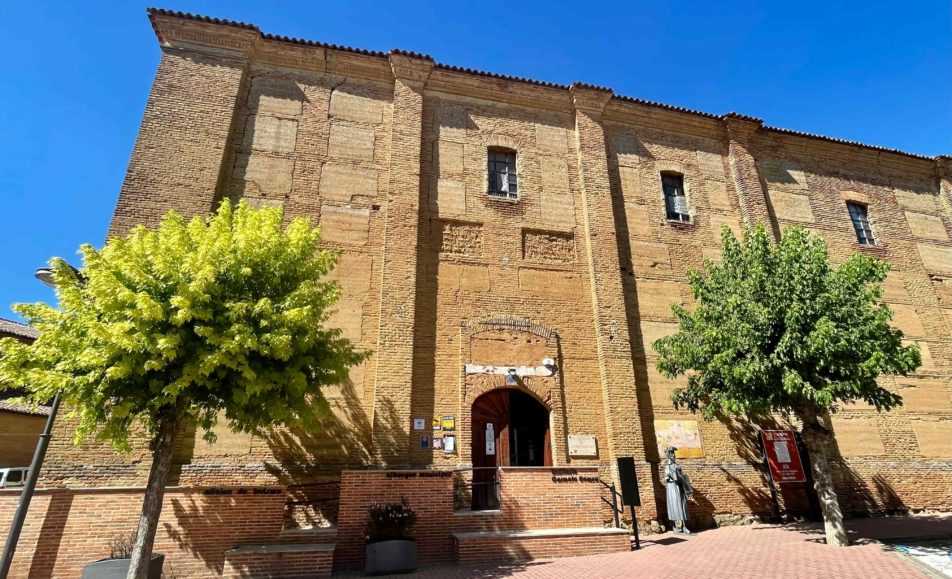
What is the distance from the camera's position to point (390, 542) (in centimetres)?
739

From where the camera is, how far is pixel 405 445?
948 centimetres

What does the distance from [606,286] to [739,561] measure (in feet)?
20.7

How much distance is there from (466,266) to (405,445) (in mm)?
4277

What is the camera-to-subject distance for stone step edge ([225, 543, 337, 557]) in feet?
22.8

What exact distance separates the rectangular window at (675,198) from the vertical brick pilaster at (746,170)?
1.72 m

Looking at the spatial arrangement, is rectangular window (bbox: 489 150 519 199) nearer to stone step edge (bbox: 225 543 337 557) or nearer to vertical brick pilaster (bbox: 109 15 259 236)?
vertical brick pilaster (bbox: 109 15 259 236)

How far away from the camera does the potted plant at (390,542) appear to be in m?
7.32

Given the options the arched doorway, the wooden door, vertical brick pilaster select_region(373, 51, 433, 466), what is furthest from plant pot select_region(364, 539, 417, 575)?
the arched doorway

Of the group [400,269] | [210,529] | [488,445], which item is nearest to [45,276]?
[210,529]

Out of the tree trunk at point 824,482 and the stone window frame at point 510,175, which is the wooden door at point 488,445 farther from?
the tree trunk at point 824,482

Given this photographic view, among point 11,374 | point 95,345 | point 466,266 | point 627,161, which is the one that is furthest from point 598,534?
point 627,161

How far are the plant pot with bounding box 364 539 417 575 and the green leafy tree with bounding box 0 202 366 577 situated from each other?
86.9 inches

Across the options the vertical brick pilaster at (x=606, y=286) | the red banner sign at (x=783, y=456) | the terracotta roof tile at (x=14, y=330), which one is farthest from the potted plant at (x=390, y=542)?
the terracotta roof tile at (x=14, y=330)

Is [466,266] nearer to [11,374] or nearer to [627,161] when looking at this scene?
[627,161]
